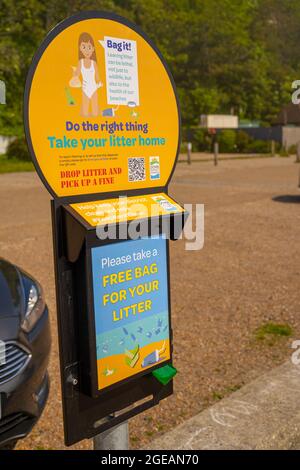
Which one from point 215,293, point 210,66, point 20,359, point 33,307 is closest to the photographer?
point 20,359

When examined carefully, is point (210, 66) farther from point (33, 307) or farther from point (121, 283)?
point (121, 283)

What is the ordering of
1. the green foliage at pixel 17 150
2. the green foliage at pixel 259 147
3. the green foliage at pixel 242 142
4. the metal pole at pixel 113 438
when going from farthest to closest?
1. the green foliage at pixel 242 142
2. the green foliage at pixel 259 147
3. the green foliage at pixel 17 150
4. the metal pole at pixel 113 438

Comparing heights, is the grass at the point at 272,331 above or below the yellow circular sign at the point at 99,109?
below

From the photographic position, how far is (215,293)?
6.06 metres

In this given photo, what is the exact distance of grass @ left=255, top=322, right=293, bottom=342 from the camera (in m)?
4.80

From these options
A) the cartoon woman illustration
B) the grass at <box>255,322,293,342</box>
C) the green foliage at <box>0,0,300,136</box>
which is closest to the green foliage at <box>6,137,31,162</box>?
the green foliage at <box>0,0,300,136</box>

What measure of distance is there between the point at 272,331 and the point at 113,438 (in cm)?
313

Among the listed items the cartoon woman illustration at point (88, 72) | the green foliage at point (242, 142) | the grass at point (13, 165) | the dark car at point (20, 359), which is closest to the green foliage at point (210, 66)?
the green foliage at point (242, 142)

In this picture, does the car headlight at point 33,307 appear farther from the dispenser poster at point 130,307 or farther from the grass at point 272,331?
the grass at point 272,331

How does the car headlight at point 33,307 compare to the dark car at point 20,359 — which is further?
the car headlight at point 33,307

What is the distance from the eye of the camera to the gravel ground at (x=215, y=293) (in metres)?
3.65

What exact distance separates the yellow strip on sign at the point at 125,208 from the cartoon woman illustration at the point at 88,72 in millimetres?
300

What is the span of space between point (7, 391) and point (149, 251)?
1311 millimetres

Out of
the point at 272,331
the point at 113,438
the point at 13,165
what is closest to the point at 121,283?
the point at 113,438
